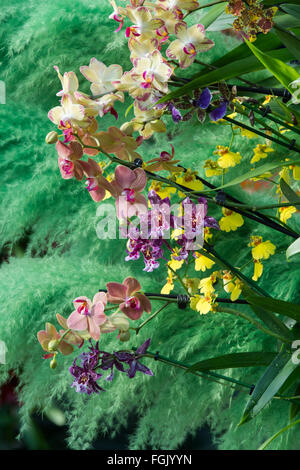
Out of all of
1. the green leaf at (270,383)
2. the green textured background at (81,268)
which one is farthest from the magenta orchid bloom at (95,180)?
the green textured background at (81,268)

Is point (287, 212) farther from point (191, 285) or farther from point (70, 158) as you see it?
point (70, 158)

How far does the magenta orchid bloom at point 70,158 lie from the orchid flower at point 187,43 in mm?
102

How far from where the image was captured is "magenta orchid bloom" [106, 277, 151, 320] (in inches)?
16.5

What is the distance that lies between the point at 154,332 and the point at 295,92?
462 mm

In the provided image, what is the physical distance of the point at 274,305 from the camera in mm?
436

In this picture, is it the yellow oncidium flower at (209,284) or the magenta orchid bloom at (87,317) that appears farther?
the yellow oncidium flower at (209,284)

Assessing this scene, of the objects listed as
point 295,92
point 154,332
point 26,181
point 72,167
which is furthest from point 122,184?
point 26,181

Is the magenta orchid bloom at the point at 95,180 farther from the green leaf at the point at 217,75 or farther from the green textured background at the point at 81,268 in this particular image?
the green textured background at the point at 81,268

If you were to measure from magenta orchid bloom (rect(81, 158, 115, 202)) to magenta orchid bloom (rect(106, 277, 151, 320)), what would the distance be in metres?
0.07

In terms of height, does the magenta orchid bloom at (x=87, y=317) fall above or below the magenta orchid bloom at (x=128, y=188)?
below

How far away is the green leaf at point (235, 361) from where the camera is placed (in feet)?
1.54

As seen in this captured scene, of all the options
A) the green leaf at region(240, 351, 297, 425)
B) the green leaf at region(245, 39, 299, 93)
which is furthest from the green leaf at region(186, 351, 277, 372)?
the green leaf at region(245, 39, 299, 93)

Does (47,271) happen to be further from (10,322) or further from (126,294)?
(126,294)
